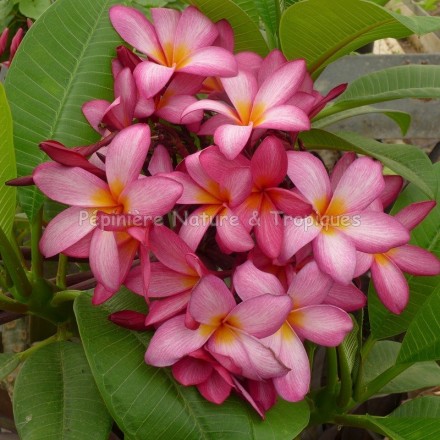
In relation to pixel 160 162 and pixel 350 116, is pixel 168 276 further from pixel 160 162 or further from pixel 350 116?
pixel 350 116

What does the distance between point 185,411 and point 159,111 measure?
10.7 inches

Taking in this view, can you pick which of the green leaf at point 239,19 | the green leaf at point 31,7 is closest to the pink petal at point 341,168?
the green leaf at point 239,19

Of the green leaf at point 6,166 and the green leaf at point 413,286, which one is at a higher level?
the green leaf at point 6,166

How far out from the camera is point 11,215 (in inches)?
24.4

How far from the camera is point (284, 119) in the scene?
1.67ft

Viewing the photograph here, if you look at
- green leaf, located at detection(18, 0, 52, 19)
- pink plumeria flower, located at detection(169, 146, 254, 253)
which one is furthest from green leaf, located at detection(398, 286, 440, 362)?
green leaf, located at detection(18, 0, 52, 19)

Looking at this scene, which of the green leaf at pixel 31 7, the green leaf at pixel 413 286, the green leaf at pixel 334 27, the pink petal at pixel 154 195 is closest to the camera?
the pink petal at pixel 154 195

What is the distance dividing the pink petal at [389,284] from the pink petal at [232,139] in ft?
0.58

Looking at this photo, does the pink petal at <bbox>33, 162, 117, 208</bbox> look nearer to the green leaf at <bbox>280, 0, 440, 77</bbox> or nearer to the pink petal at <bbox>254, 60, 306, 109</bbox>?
the pink petal at <bbox>254, 60, 306, 109</bbox>

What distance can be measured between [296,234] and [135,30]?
25 cm

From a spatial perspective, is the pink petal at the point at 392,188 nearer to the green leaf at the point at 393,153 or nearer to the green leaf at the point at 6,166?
the green leaf at the point at 393,153

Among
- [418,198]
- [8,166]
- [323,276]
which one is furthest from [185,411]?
[418,198]

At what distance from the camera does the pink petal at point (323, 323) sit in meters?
0.52

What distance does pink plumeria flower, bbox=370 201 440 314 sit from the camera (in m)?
0.56
